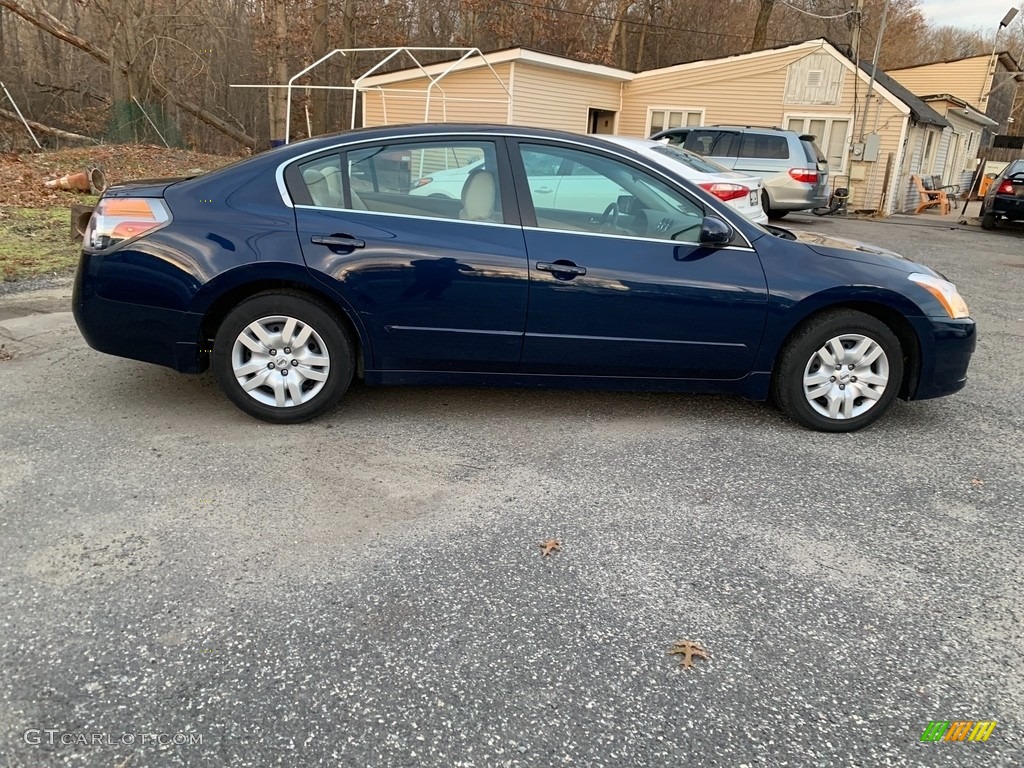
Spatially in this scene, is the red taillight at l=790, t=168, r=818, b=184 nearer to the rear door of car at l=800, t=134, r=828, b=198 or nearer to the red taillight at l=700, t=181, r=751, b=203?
the rear door of car at l=800, t=134, r=828, b=198

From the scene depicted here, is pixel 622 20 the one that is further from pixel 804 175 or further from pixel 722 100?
pixel 804 175

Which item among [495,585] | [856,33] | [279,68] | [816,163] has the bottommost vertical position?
[495,585]

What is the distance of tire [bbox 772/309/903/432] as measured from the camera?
418cm

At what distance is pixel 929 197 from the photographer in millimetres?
21656

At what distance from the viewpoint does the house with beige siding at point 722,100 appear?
18.4 m

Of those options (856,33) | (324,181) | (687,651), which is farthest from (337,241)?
(856,33)

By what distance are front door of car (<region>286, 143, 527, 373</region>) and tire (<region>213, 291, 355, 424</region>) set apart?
7.0 inches

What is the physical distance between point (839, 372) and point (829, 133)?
17.9m

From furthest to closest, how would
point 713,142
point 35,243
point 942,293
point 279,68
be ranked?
point 279,68
point 713,142
point 35,243
point 942,293

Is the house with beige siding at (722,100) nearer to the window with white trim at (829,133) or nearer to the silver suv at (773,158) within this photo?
the window with white trim at (829,133)

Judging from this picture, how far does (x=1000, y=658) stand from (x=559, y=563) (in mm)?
1490

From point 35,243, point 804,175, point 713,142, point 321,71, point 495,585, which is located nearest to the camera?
point 495,585

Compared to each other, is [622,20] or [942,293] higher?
[622,20]

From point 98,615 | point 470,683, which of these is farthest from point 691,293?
point 98,615
